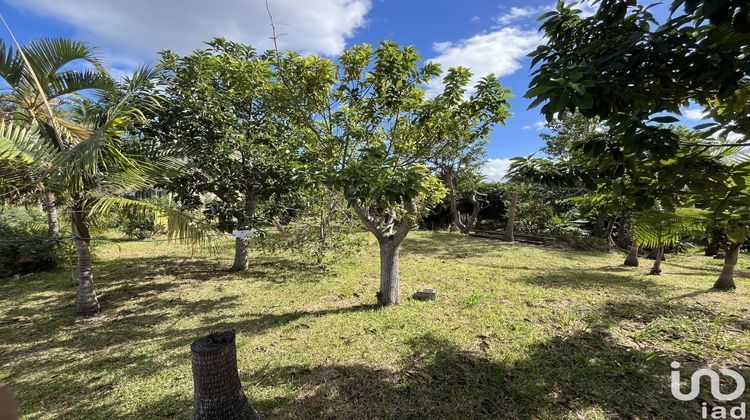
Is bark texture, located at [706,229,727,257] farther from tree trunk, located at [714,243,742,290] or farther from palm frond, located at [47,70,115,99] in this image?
palm frond, located at [47,70,115,99]

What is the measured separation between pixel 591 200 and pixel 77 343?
693cm

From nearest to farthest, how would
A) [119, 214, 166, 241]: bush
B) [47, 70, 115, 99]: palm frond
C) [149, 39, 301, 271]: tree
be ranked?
[47, 70, 115, 99]: palm frond, [149, 39, 301, 271]: tree, [119, 214, 166, 241]: bush

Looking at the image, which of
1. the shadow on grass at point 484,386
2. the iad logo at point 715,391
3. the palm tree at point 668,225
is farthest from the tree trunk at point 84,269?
the palm tree at point 668,225

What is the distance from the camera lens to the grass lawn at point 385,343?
303 cm

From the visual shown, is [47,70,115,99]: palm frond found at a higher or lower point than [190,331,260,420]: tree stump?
higher

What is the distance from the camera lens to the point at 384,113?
15.3 feet

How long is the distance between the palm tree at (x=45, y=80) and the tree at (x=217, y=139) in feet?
3.83

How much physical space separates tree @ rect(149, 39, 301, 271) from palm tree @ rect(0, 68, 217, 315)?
2.14ft

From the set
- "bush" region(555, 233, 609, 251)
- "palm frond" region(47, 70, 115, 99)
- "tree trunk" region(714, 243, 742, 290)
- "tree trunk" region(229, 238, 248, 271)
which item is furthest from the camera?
"bush" region(555, 233, 609, 251)

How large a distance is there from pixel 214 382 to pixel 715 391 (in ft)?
14.6

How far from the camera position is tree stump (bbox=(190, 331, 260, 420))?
90.8 inches

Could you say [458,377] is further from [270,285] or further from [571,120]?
[571,120]

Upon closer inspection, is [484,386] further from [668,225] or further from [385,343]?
[668,225]

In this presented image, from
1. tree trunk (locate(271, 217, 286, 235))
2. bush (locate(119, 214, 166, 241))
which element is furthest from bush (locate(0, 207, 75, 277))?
tree trunk (locate(271, 217, 286, 235))
